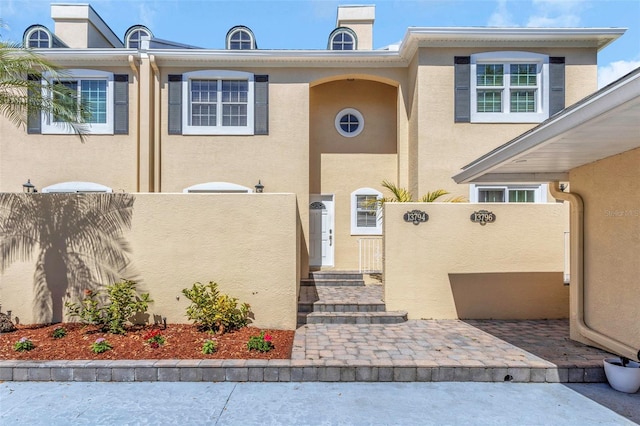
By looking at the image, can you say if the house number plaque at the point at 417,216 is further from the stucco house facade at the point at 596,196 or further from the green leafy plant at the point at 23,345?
the green leafy plant at the point at 23,345

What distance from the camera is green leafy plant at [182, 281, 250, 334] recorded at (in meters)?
6.47

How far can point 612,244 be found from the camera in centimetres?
568

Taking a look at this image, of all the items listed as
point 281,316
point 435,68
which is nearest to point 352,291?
point 281,316

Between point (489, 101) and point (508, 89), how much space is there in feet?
1.87

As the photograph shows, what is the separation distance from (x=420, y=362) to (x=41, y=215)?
7.02 metres

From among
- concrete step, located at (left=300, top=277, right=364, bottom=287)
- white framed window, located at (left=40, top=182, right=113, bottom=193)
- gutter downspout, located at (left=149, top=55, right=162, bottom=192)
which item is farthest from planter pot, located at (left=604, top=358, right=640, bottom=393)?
white framed window, located at (left=40, top=182, right=113, bottom=193)

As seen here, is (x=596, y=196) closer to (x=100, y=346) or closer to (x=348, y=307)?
(x=348, y=307)

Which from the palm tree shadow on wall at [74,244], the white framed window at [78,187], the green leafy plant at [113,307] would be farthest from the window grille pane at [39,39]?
the green leafy plant at [113,307]

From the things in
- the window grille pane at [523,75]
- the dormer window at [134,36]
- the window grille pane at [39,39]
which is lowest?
the window grille pane at [523,75]

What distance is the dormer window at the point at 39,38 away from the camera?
1135cm

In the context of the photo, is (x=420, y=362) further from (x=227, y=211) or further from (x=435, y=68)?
(x=435, y=68)

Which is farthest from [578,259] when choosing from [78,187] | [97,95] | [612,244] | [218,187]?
[97,95]

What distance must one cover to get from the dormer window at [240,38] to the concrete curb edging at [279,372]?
976cm

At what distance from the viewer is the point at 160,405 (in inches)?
176
